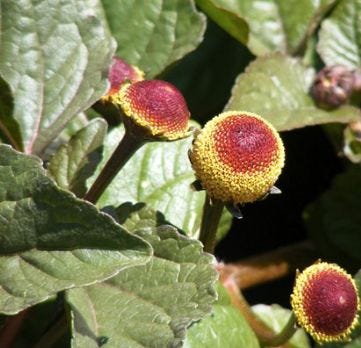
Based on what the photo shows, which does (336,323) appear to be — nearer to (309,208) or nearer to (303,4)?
(309,208)

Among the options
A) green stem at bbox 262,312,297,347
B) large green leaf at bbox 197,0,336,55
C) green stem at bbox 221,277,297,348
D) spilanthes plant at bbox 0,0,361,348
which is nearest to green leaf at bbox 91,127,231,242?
spilanthes plant at bbox 0,0,361,348

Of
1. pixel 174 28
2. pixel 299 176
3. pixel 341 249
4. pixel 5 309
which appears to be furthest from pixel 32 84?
pixel 299 176

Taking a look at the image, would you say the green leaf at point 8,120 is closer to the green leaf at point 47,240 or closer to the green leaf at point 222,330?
the green leaf at point 47,240

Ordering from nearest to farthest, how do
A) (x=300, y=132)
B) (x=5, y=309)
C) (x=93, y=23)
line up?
(x=5, y=309)
(x=93, y=23)
(x=300, y=132)

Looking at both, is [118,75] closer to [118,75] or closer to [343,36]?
[118,75]

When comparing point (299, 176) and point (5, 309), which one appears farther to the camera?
point (299, 176)

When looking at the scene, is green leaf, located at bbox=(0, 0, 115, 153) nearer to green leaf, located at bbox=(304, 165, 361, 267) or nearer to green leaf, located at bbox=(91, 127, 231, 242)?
green leaf, located at bbox=(91, 127, 231, 242)

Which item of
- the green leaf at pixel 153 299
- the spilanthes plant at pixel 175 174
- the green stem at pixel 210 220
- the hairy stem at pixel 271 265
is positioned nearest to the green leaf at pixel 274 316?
the spilanthes plant at pixel 175 174
